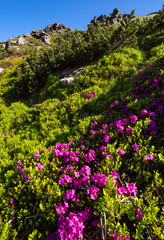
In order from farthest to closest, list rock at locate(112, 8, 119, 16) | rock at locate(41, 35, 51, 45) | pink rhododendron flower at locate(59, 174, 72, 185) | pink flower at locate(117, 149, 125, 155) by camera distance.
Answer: rock at locate(112, 8, 119, 16) < rock at locate(41, 35, 51, 45) < pink flower at locate(117, 149, 125, 155) < pink rhododendron flower at locate(59, 174, 72, 185)

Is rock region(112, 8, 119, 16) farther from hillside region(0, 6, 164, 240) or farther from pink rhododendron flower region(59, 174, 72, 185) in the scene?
pink rhododendron flower region(59, 174, 72, 185)

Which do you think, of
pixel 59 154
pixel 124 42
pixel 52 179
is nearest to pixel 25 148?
pixel 59 154

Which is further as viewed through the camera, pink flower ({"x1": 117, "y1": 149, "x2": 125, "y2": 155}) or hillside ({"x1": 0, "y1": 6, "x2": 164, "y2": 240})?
pink flower ({"x1": 117, "y1": 149, "x2": 125, "y2": 155})

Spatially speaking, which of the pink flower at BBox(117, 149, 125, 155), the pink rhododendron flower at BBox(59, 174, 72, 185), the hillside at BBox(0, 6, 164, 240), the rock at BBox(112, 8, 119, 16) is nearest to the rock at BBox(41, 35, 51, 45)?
the hillside at BBox(0, 6, 164, 240)

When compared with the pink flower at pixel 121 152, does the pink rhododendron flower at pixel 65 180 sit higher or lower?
lower

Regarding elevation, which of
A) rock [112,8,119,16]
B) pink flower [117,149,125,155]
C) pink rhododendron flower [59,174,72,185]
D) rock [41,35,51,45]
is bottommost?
pink rhododendron flower [59,174,72,185]

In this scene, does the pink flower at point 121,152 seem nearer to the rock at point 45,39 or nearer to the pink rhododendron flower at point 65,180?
the pink rhododendron flower at point 65,180

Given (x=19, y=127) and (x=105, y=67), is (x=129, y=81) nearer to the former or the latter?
(x=105, y=67)

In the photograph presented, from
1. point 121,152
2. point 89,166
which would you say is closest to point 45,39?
point 89,166

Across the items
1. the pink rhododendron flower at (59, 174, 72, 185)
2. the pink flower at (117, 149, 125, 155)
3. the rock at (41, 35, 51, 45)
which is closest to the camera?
the pink rhododendron flower at (59, 174, 72, 185)

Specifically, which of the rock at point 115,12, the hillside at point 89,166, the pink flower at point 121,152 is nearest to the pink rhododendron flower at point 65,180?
the hillside at point 89,166

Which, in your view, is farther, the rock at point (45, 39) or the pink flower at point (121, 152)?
the rock at point (45, 39)

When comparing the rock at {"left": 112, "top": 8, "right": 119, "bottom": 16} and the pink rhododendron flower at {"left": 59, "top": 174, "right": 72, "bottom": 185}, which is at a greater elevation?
the rock at {"left": 112, "top": 8, "right": 119, "bottom": 16}

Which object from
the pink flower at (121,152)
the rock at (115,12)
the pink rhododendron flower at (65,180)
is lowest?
the pink rhododendron flower at (65,180)
